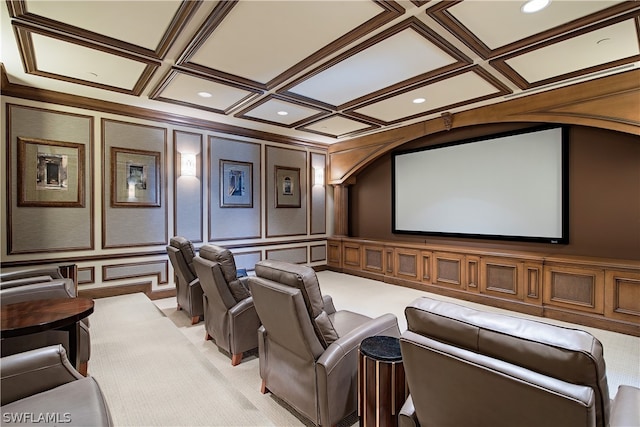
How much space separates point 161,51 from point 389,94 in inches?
100

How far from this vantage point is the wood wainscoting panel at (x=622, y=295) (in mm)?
3328

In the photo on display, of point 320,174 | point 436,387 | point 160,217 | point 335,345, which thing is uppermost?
point 320,174

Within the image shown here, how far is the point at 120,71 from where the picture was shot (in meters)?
3.29

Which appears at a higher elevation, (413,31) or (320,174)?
(413,31)

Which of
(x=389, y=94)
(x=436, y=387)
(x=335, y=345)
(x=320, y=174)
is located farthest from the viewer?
(x=320, y=174)

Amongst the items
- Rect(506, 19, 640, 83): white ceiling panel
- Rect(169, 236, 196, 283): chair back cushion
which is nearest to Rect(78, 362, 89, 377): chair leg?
Rect(169, 236, 196, 283): chair back cushion

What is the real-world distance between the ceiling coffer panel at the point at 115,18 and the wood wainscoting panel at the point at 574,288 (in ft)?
15.2

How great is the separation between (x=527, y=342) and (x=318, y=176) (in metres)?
6.07

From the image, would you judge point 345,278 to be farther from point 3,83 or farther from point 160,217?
point 3,83

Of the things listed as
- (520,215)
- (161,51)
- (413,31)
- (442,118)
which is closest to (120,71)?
(161,51)

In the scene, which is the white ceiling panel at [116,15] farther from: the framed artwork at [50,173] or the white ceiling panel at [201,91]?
the framed artwork at [50,173]

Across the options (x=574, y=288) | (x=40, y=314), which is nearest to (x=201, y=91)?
(x=40, y=314)

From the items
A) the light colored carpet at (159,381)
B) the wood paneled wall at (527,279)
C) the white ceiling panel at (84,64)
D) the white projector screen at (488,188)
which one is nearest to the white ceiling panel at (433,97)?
the white projector screen at (488,188)

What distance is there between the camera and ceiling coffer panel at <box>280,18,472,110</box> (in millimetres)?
2689
